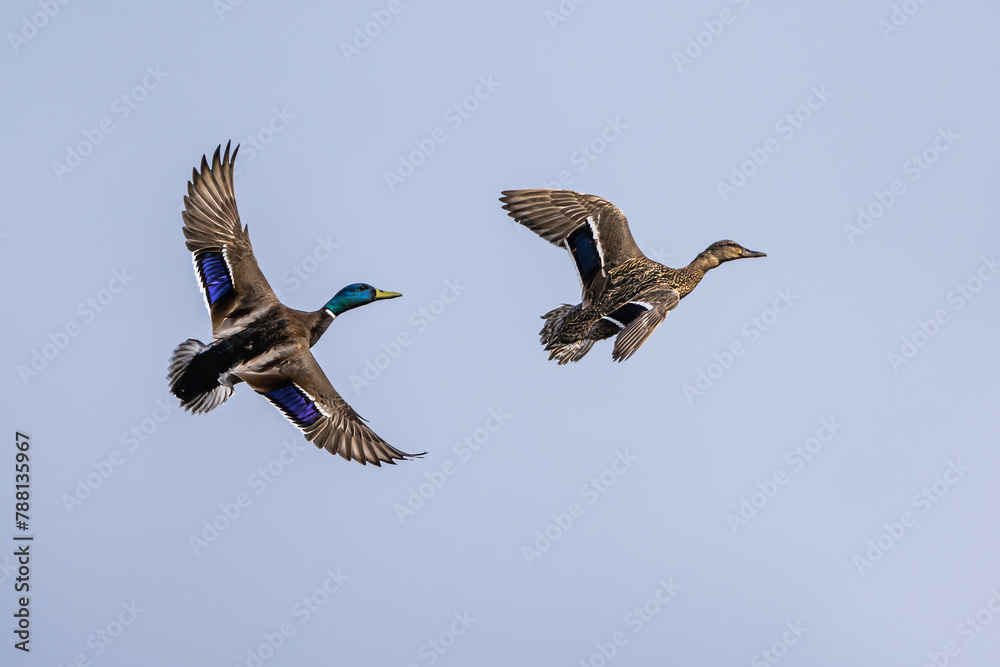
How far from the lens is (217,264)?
22.2 m

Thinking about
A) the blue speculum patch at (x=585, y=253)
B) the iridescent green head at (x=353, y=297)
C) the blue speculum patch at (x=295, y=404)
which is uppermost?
the blue speculum patch at (x=585, y=253)

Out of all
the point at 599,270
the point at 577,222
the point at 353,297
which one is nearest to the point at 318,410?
the point at 353,297

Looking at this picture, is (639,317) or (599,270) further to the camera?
(599,270)

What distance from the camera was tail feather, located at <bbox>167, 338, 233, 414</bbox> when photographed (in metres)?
20.8

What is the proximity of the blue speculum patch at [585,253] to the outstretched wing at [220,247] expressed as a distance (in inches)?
191

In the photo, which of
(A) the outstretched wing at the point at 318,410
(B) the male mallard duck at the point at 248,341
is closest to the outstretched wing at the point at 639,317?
(B) the male mallard duck at the point at 248,341

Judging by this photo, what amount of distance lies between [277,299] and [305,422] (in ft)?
7.15

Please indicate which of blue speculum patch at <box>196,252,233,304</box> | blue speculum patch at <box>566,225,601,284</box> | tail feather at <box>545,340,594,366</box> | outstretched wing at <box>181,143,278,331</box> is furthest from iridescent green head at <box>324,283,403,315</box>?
blue speculum patch at <box>566,225,601,284</box>

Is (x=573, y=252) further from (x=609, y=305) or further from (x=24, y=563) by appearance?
(x=24, y=563)

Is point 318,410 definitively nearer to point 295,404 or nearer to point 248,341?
point 295,404

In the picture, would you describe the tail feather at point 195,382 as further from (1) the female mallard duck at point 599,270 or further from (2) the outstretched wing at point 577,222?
(2) the outstretched wing at point 577,222

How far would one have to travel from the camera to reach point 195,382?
20.8 m

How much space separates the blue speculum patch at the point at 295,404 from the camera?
2100 cm

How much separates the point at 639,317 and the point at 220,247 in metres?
6.57
